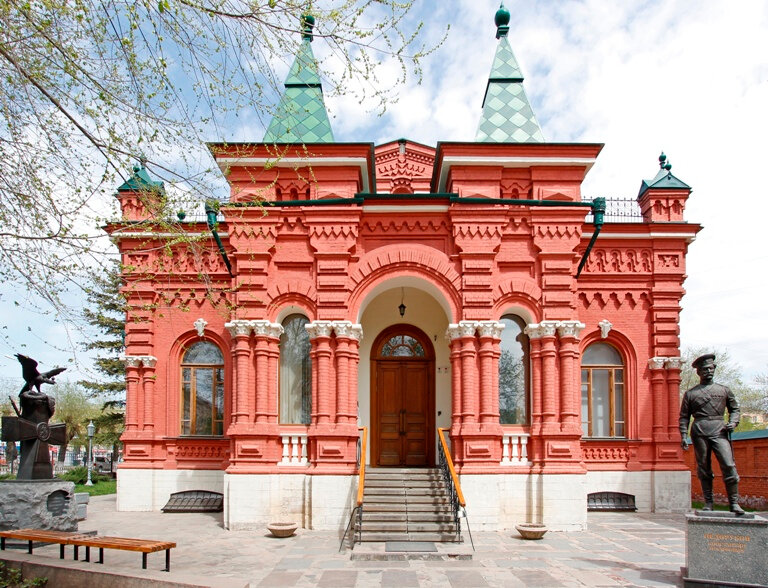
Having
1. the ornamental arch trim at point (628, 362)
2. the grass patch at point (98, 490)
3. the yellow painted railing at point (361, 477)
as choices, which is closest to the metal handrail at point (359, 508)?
the yellow painted railing at point (361, 477)

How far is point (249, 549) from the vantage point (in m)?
11.3

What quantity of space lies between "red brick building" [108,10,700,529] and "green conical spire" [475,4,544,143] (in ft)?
0.16

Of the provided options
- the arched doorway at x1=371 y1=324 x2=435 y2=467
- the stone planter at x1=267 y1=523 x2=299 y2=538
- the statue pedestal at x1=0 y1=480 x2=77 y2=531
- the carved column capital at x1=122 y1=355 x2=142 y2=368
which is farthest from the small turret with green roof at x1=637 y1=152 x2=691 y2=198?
the statue pedestal at x1=0 y1=480 x2=77 y2=531

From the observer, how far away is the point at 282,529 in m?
12.1

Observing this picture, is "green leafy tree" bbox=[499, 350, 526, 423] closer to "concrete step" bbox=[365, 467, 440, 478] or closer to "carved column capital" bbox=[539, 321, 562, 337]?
"carved column capital" bbox=[539, 321, 562, 337]

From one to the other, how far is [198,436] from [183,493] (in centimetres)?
128

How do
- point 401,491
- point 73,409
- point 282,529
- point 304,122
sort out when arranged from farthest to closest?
1. point 73,409
2. point 304,122
3. point 401,491
4. point 282,529

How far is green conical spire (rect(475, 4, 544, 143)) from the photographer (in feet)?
50.3

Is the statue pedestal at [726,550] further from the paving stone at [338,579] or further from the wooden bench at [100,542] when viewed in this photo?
the wooden bench at [100,542]

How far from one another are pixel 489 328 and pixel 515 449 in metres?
2.33

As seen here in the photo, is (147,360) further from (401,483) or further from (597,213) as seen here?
(597,213)

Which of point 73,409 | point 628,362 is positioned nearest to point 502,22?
point 628,362

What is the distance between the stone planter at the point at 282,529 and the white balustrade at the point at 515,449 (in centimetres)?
406

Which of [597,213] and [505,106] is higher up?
[505,106]
